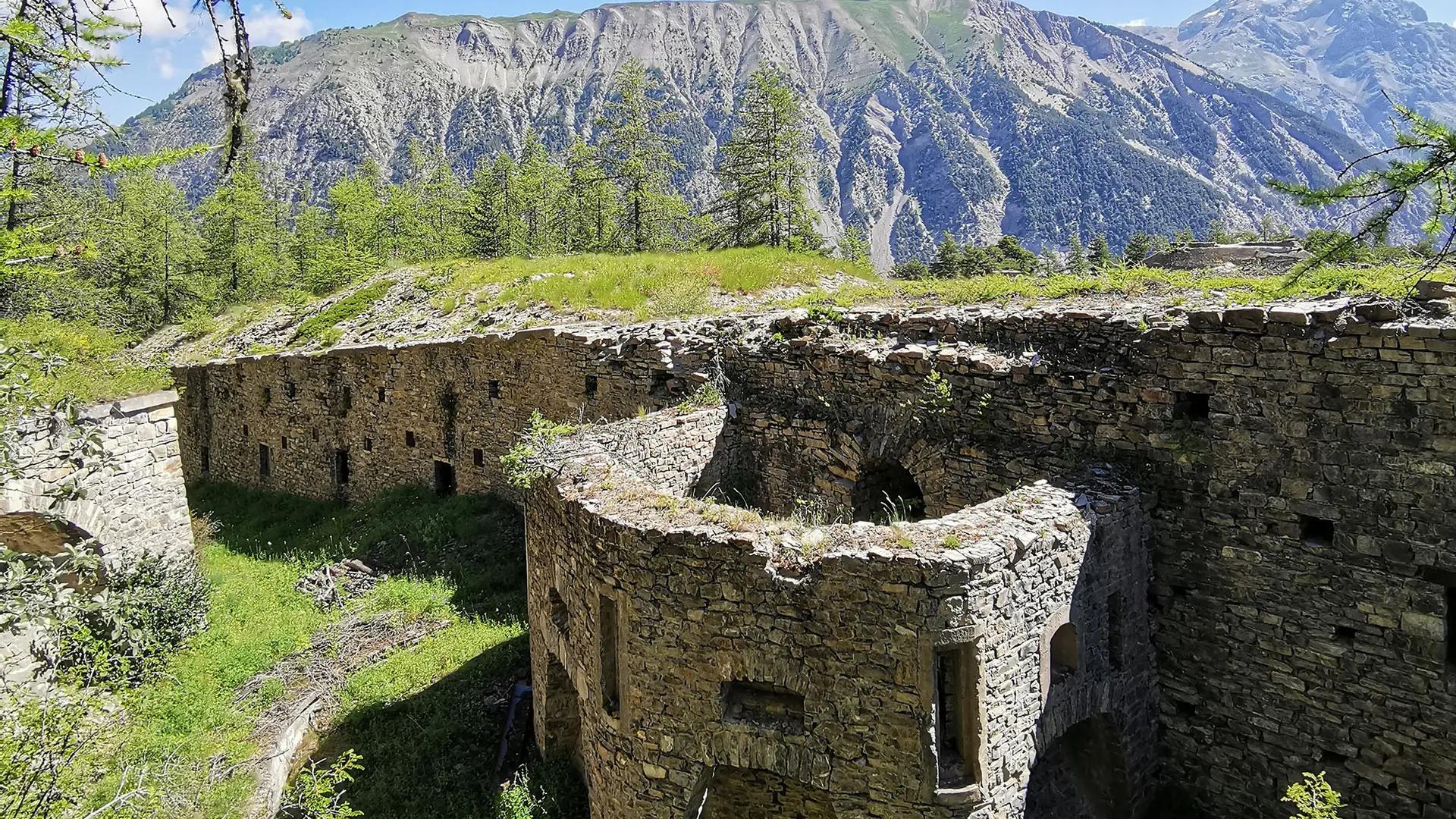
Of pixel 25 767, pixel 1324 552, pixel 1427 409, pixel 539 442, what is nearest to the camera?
pixel 25 767

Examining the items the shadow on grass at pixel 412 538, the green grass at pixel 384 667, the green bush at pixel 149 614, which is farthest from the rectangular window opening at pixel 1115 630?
the green bush at pixel 149 614

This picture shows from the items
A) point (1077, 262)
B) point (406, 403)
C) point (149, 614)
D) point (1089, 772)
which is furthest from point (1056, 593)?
point (1077, 262)

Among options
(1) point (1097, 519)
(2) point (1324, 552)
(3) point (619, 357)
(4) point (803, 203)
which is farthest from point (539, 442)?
(4) point (803, 203)

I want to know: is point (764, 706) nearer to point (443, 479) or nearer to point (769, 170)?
point (443, 479)

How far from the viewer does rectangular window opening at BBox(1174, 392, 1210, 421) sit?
307 inches

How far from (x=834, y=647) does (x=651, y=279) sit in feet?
58.3

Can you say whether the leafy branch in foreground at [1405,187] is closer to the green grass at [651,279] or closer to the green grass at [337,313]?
the green grass at [651,279]

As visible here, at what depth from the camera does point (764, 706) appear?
21.1 feet

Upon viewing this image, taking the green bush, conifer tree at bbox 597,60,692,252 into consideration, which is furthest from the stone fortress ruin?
conifer tree at bbox 597,60,692,252

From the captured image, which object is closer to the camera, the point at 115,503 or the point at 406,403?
the point at 115,503

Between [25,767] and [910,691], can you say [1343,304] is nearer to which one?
[910,691]

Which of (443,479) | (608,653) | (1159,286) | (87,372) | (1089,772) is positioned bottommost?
(1089,772)

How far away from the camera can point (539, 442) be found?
9.85 m

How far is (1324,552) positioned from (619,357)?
32.8 feet
